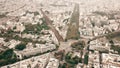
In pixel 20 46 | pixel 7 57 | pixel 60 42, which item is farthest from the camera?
pixel 60 42

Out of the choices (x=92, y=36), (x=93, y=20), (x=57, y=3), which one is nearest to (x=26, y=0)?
(x=57, y=3)

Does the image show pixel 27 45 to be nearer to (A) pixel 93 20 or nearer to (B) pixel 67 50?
(B) pixel 67 50

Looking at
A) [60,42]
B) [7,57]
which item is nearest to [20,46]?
[7,57]

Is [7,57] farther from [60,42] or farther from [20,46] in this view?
[60,42]

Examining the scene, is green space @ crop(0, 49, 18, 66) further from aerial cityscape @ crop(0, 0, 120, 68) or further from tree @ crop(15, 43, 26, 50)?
tree @ crop(15, 43, 26, 50)

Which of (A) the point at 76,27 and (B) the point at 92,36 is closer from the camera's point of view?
(B) the point at 92,36

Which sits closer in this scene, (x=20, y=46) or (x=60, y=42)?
(x=20, y=46)

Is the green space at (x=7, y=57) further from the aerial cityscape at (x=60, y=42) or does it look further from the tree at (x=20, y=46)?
the tree at (x=20, y=46)

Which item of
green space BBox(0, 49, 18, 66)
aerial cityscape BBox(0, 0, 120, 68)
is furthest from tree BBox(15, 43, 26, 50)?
green space BBox(0, 49, 18, 66)
